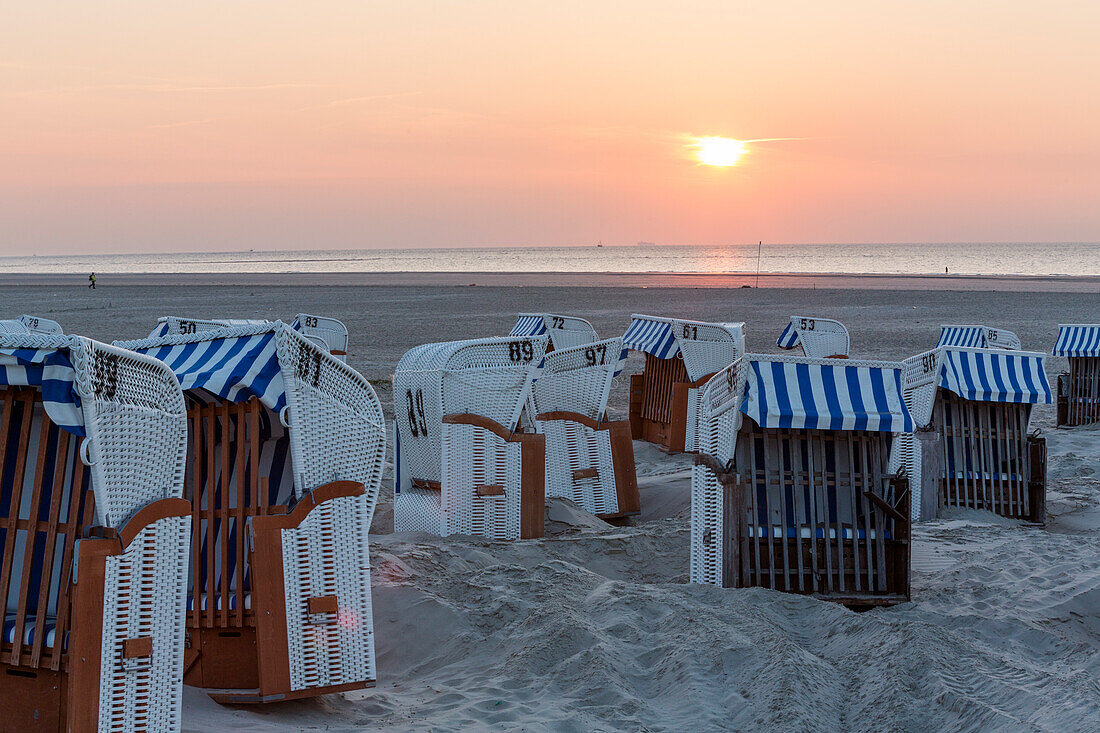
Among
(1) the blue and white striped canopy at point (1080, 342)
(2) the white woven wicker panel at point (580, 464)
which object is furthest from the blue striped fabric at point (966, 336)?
(2) the white woven wicker panel at point (580, 464)

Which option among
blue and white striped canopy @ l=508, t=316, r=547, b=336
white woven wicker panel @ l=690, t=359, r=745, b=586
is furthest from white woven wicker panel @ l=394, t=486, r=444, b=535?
blue and white striped canopy @ l=508, t=316, r=547, b=336

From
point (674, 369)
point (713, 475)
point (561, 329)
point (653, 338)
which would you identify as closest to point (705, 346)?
point (674, 369)

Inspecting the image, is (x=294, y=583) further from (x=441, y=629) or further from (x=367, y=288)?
(x=367, y=288)

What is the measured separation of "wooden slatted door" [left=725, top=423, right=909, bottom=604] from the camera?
22.3 feet

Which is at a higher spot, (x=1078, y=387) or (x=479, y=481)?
(x=1078, y=387)

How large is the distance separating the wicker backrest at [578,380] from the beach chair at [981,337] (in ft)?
19.9

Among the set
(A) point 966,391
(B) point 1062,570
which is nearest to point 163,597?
(B) point 1062,570

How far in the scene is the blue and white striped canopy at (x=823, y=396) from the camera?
661cm

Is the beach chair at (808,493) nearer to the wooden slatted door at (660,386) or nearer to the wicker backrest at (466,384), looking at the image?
the wicker backrest at (466,384)

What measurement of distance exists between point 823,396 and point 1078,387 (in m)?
10.4

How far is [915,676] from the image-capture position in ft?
17.5

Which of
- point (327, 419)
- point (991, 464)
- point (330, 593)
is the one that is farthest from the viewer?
point (991, 464)

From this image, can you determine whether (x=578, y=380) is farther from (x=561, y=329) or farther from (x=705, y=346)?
(x=561, y=329)

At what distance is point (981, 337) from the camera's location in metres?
13.6
